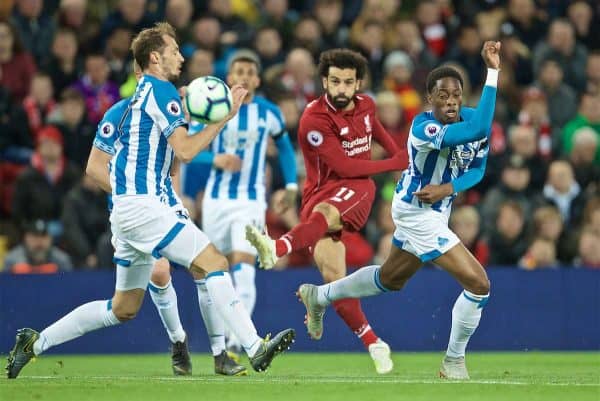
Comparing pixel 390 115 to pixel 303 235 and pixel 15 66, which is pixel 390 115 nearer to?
pixel 15 66

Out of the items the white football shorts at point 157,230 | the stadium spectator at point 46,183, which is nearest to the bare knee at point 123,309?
the white football shorts at point 157,230

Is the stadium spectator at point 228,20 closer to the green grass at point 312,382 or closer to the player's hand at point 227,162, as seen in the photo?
the player's hand at point 227,162

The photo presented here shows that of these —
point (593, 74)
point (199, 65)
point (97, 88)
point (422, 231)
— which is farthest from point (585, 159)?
point (422, 231)

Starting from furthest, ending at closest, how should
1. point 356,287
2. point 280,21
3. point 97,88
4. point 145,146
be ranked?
1. point 280,21
2. point 97,88
3. point 356,287
4. point 145,146

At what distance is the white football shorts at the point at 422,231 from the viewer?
948 cm

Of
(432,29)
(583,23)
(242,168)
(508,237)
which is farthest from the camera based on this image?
(583,23)

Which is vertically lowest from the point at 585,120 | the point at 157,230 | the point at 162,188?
the point at 585,120

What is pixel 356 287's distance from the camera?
34.0 ft

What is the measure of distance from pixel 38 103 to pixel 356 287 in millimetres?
6067

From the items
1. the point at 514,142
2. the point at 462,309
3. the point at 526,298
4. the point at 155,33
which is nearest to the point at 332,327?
the point at 526,298

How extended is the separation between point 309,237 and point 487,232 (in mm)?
5264

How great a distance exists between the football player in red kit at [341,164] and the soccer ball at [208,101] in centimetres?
162

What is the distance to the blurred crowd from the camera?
47.0 ft

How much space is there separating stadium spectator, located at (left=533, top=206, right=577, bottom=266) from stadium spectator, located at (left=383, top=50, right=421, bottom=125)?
2197 millimetres
